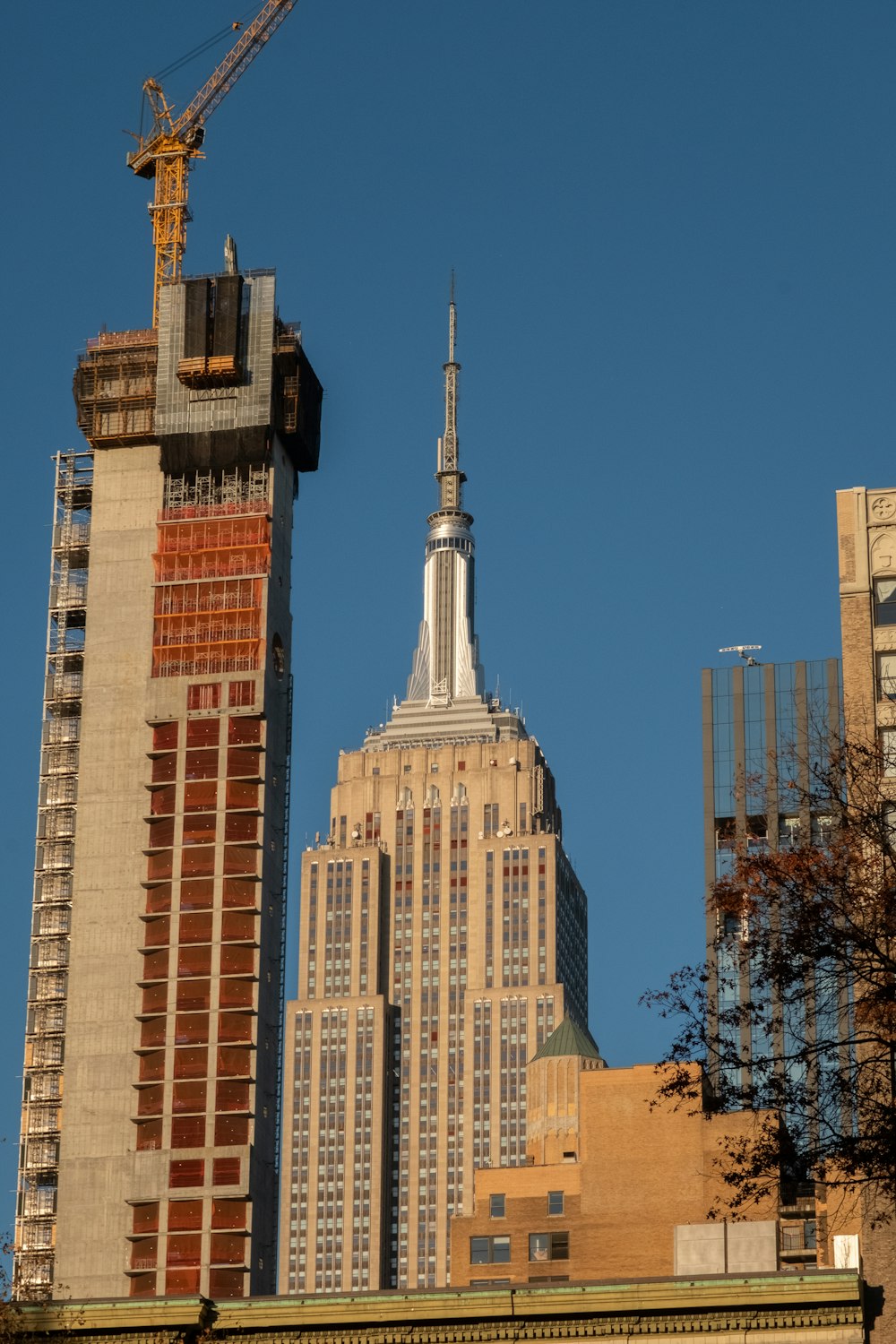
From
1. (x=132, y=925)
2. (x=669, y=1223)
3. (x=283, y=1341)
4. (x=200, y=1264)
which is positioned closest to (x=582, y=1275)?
Answer: (x=669, y=1223)

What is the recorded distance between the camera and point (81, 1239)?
615ft

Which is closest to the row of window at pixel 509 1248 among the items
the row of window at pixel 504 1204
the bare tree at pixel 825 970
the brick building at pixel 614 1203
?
the brick building at pixel 614 1203

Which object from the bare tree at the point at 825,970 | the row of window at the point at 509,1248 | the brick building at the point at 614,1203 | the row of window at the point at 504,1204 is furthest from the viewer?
the row of window at the point at 504,1204

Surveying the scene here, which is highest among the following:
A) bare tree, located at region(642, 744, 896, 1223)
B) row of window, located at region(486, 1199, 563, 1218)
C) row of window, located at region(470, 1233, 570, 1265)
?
row of window, located at region(486, 1199, 563, 1218)

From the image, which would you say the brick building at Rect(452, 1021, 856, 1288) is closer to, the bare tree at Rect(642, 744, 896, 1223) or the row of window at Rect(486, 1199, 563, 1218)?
the row of window at Rect(486, 1199, 563, 1218)

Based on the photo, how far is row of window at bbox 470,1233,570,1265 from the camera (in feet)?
534

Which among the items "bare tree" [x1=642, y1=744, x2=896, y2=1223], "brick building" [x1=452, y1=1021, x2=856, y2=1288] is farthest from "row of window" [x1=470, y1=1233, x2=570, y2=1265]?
"bare tree" [x1=642, y1=744, x2=896, y2=1223]

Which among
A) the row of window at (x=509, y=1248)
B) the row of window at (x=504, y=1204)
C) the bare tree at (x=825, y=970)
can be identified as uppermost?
the row of window at (x=504, y=1204)

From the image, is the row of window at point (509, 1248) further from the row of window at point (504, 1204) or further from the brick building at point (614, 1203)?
the row of window at point (504, 1204)

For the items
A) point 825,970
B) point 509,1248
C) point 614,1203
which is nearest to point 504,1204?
point 509,1248

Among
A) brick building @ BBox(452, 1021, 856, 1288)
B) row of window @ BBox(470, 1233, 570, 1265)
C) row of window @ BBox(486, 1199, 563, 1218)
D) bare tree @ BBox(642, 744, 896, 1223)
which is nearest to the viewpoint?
bare tree @ BBox(642, 744, 896, 1223)

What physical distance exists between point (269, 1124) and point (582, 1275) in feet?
143

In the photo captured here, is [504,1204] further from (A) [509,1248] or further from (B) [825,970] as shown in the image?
(B) [825,970]

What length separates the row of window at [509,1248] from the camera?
163m
